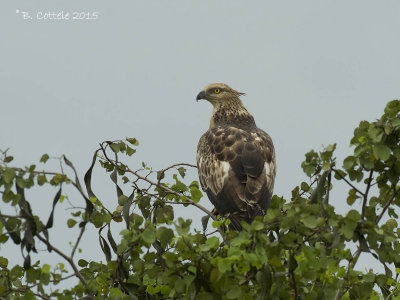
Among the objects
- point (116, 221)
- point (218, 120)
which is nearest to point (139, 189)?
point (116, 221)

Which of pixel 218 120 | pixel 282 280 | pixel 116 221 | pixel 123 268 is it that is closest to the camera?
pixel 282 280

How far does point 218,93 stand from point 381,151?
26.3 feet

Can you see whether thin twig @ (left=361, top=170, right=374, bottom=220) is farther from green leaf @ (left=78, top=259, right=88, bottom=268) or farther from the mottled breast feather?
the mottled breast feather

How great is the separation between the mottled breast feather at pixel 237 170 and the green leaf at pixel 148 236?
358cm

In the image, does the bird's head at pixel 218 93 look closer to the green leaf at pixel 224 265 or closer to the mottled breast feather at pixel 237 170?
the mottled breast feather at pixel 237 170

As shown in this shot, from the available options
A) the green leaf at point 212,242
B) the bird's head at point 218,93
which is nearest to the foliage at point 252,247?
the green leaf at point 212,242

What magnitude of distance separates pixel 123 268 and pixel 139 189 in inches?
72.9

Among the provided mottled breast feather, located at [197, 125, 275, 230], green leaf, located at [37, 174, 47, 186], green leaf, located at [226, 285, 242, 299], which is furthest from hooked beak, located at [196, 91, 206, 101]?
green leaf, located at [226, 285, 242, 299]

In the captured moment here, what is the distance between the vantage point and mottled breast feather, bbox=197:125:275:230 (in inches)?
428

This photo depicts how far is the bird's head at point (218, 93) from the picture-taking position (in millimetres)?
14562

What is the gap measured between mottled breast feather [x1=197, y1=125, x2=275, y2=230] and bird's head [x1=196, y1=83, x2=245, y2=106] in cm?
184

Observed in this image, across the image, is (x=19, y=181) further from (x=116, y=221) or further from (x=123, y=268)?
(x=116, y=221)

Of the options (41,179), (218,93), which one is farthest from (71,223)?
(218,93)

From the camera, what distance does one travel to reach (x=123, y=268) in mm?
7871
